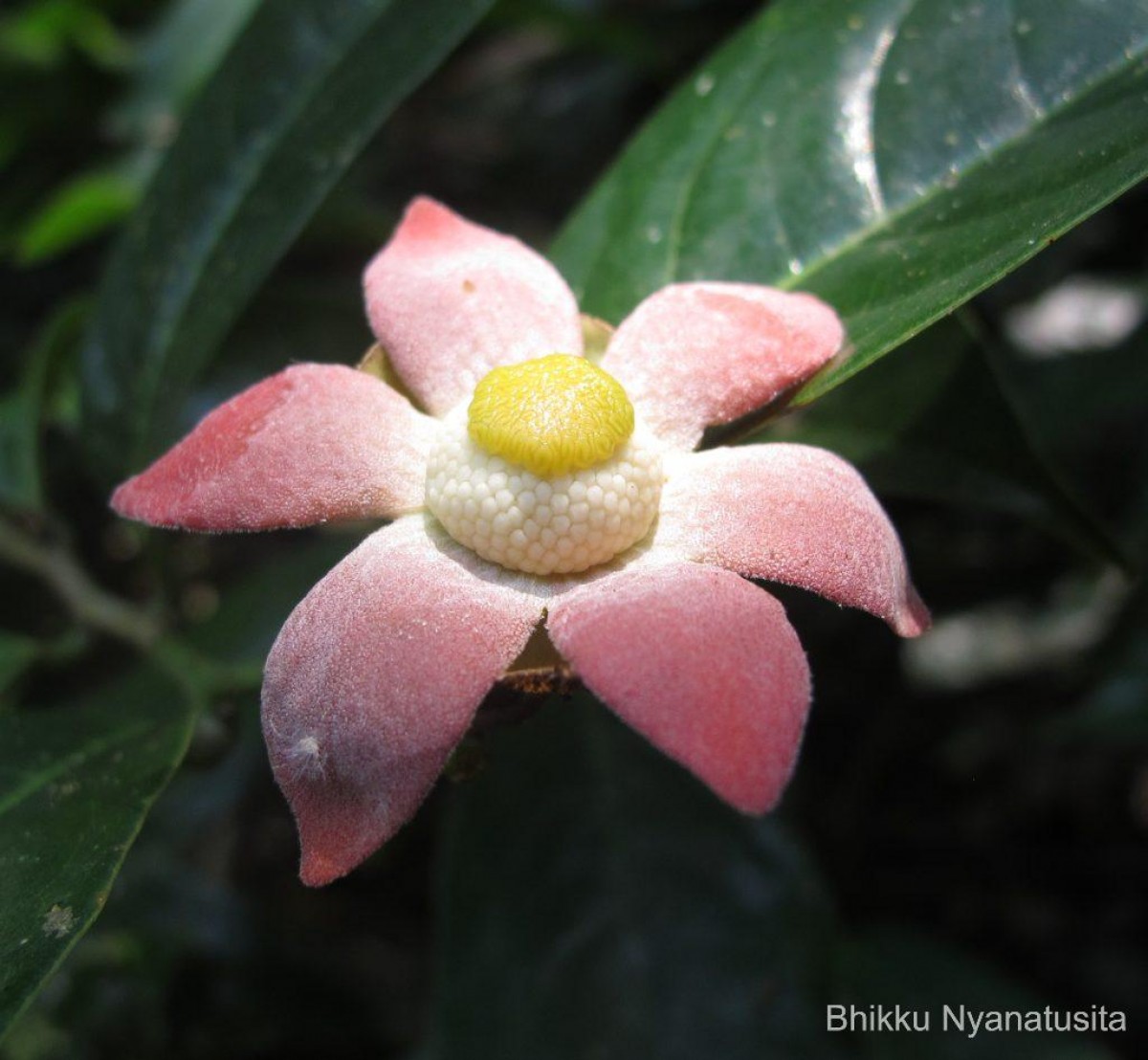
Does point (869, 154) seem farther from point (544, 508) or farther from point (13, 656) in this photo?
point (13, 656)

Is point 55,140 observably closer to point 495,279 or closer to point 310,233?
point 310,233

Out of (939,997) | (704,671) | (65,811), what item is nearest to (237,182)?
(65,811)

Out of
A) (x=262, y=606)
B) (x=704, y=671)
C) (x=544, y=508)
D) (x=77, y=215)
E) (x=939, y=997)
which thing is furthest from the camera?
(x=77, y=215)

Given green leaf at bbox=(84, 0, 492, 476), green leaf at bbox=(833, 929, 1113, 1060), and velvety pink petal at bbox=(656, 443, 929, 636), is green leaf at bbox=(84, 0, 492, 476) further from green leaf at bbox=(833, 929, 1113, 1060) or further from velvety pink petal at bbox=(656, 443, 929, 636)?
green leaf at bbox=(833, 929, 1113, 1060)

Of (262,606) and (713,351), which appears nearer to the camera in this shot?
(713,351)

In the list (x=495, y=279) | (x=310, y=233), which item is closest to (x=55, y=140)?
(x=310, y=233)

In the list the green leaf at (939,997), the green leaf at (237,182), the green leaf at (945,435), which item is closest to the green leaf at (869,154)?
the green leaf at (945,435)
